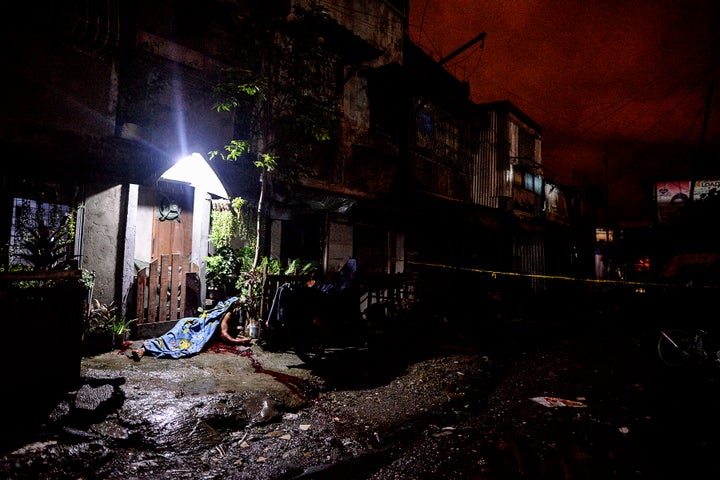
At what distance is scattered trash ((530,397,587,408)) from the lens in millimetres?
6030

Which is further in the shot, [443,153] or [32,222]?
[443,153]

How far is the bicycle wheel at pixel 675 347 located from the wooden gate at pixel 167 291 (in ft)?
38.3

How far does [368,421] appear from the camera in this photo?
5.34 m

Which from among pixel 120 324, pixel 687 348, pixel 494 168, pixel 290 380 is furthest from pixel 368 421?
pixel 494 168

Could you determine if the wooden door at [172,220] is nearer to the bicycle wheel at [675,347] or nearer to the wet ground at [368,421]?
the wet ground at [368,421]

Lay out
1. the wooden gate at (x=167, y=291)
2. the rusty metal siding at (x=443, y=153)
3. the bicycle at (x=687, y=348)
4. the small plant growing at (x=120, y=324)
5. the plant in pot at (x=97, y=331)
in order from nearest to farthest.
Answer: the plant in pot at (x=97, y=331) → the small plant growing at (x=120, y=324) → the bicycle at (x=687, y=348) → the wooden gate at (x=167, y=291) → the rusty metal siding at (x=443, y=153)

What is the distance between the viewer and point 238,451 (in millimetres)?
4383

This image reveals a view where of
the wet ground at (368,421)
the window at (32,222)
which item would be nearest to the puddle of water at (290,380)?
the wet ground at (368,421)

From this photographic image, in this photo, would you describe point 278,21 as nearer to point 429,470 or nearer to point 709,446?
point 429,470

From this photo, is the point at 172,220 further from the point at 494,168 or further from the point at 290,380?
the point at 494,168

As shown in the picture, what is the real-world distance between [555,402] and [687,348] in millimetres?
4622

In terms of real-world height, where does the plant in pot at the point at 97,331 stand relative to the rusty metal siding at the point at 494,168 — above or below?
below

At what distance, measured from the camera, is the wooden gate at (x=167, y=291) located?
860 centimetres

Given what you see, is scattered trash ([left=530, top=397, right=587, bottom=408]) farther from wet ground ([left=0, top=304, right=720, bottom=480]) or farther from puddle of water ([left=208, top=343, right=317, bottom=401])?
puddle of water ([left=208, top=343, right=317, bottom=401])
